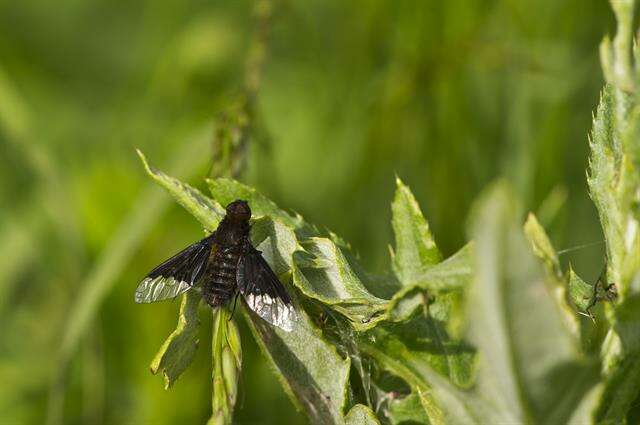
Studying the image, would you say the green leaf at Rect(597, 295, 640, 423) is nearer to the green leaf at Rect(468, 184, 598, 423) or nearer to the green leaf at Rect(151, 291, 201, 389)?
the green leaf at Rect(468, 184, 598, 423)

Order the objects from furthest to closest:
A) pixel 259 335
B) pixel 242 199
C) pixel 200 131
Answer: pixel 200 131 → pixel 242 199 → pixel 259 335

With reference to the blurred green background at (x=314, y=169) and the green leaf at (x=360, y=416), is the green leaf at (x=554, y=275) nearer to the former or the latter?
the green leaf at (x=360, y=416)

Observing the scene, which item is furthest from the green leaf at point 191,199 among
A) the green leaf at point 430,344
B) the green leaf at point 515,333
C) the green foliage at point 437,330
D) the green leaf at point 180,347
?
the green leaf at point 515,333

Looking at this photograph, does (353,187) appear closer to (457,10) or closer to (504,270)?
(457,10)

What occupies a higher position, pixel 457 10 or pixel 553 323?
pixel 457 10

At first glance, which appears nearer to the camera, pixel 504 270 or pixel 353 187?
pixel 504 270

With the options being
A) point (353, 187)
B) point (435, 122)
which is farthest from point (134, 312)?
point (435, 122)

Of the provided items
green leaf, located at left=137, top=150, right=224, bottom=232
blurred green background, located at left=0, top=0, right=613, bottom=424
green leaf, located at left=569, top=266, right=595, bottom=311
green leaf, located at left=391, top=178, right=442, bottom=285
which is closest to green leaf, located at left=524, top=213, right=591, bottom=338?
green leaf, located at left=569, top=266, right=595, bottom=311
